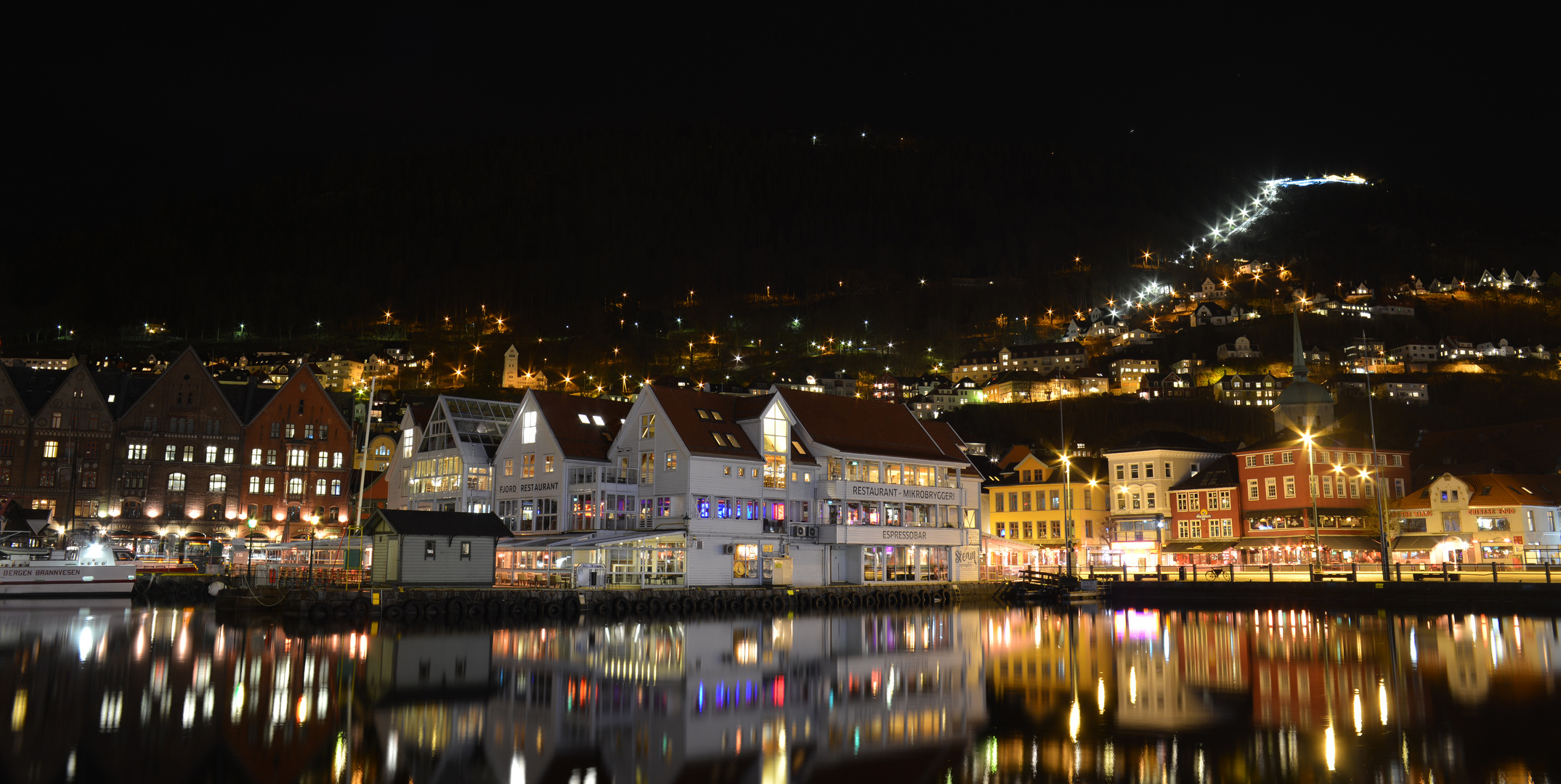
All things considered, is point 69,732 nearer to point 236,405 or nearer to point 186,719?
point 186,719

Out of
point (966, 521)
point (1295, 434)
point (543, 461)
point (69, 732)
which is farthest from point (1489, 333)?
point (69, 732)

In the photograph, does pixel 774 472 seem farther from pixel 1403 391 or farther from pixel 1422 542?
pixel 1403 391

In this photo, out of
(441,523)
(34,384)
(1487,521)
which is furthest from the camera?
(34,384)

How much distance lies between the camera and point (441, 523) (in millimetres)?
48656

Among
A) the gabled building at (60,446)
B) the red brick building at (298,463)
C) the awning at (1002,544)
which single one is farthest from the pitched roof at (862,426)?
the gabled building at (60,446)

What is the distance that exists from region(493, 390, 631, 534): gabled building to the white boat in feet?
67.5

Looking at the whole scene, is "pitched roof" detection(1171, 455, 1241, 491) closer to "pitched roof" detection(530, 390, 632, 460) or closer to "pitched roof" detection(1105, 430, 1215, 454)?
"pitched roof" detection(1105, 430, 1215, 454)

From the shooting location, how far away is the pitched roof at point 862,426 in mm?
62469

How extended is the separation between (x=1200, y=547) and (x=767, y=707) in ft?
213

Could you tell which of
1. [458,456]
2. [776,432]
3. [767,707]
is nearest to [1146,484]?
[776,432]

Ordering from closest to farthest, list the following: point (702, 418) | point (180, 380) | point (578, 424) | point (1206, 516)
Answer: point (702, 418) < point (578, 424) < point (1206, 516) < point (180, 380)

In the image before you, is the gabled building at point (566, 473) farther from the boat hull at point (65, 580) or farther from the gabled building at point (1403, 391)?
the gabled building at point (1403, 391)

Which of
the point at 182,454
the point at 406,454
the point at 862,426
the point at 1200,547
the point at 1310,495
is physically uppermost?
the point at 862,426

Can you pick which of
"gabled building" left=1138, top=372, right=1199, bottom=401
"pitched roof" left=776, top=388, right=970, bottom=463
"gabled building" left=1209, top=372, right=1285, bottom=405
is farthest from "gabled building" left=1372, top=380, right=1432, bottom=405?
"pitched roof" left=776, top=388, right=970, bottom=463
